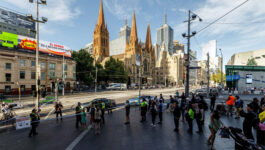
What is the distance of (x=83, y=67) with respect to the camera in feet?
145

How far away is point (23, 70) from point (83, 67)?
17.2 m

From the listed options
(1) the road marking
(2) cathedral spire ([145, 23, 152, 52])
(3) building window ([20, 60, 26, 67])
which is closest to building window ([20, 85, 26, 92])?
(3) building window ([20, 60, 26, 67])

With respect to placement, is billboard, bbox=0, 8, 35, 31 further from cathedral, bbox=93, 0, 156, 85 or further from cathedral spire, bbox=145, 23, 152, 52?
cathedral spire, bbox=145, 23, 152, 52

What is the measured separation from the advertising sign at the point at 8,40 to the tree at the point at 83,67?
16384 millimetres

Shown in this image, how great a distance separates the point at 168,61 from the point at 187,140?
104m

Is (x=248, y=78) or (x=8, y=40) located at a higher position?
(x=8, y=40)

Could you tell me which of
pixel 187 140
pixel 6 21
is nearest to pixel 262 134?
pixel 187 140

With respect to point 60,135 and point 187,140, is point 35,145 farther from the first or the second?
point 187,140

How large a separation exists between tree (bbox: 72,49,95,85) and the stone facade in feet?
24.6

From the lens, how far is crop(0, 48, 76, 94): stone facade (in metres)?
26.7

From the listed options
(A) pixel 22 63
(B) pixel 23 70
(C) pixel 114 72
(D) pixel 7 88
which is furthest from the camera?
(C) pixel 114 72

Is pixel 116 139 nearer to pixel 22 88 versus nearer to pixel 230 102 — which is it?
pixel 230 102

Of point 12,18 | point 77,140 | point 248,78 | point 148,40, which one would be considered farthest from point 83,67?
point 148,40

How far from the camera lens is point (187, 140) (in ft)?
20.2
